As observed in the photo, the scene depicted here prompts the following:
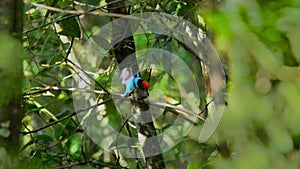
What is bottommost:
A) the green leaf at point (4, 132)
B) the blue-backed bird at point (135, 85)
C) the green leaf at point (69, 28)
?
the blue-backed bird at point (135, 85)

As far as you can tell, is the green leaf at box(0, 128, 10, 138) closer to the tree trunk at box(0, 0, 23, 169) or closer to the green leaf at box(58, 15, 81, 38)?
the tree trunk at box(0, 0, 23, 169)

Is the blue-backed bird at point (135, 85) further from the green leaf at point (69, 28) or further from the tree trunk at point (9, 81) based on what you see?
the tree trunk at point (9, 81)

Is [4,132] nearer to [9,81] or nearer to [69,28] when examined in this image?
[9,81]

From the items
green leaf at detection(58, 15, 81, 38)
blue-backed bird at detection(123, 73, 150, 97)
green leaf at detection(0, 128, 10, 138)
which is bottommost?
blue-backed bird at detection(123, 73, 150, 97)

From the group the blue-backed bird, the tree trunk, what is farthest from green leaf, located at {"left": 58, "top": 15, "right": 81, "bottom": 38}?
the tree trunk

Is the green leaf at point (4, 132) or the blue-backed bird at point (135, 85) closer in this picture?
the green leaf at point (4, 132)

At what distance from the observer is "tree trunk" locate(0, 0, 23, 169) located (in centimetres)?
57

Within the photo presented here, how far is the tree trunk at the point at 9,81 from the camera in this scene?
571mm

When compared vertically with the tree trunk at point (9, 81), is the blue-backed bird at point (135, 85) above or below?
below

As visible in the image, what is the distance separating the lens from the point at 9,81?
0.58m

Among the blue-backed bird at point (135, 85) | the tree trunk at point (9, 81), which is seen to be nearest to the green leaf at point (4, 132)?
the tree trunk at point (9, 81)

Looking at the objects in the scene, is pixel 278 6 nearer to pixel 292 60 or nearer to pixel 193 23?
pixel 292 60

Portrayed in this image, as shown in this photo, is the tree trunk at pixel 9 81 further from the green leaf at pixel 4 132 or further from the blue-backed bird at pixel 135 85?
the blue-backed bird at pixel 135 85

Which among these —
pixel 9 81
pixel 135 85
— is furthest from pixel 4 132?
pixel 135 85
